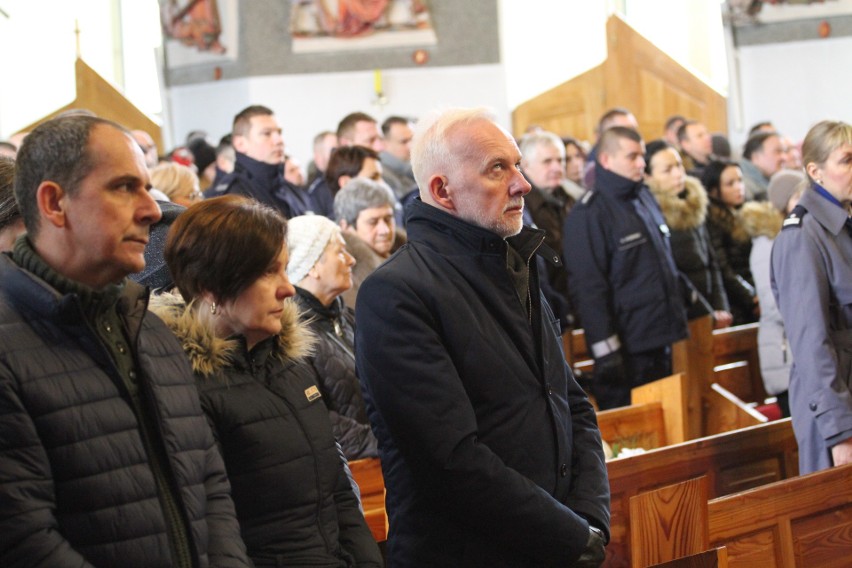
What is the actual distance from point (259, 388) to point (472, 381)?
43 centimetres

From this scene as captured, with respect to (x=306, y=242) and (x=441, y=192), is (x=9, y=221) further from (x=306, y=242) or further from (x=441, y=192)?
(x=306, y=242)

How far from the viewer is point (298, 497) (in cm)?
223

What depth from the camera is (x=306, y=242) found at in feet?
11.8

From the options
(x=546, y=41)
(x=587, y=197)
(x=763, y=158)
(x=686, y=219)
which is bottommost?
(x=686, y=219)

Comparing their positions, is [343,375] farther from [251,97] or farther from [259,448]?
[251,97]

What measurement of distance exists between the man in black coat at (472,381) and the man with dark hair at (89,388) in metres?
0.46

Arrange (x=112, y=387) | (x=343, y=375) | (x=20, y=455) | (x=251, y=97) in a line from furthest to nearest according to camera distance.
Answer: (x=251, y=97), (x=343, y=375), (x=112, y=387), (x=20, y=455)

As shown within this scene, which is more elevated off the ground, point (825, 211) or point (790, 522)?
point (825, 211)

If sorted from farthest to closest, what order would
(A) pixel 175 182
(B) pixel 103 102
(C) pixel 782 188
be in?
(B) pixel 103 102, (C) pixel 782 188, (A) pixel 175 182

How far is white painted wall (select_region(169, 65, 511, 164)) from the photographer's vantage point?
1323cm

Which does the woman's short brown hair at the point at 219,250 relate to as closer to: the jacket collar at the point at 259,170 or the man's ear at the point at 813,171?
the man's ear at the point at 813,171

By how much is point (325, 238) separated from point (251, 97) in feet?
32.5

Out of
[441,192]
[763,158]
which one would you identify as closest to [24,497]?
[441,192]

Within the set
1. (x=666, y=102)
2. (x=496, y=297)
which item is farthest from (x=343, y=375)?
(x=666, y=102)
